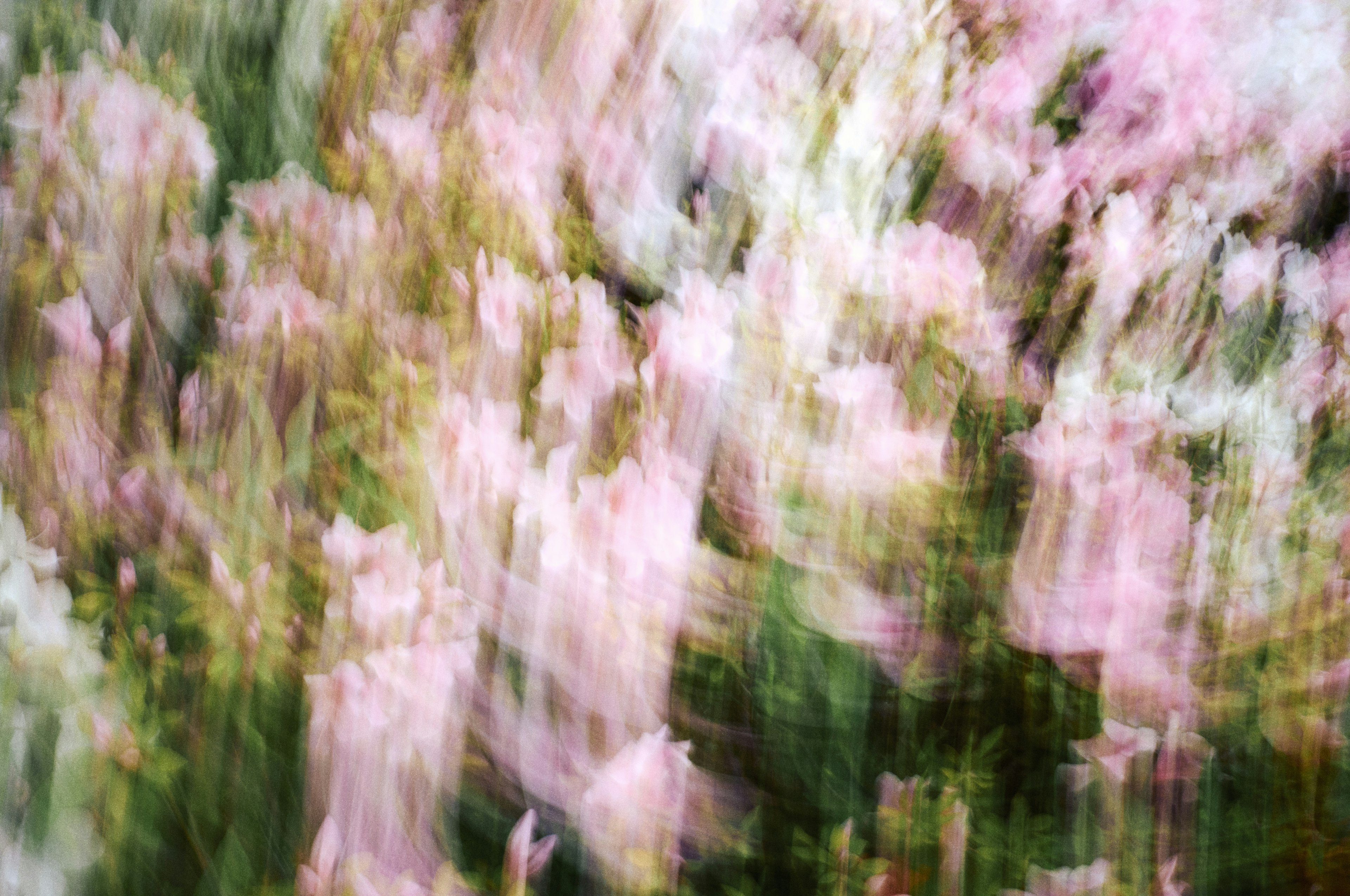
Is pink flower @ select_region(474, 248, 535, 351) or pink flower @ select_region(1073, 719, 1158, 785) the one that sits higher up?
pink flower @ select_region(474, 248, 535, 351)

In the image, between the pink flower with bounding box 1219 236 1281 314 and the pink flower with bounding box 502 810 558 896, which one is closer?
the pink flower with bounding box 502 810 558 896


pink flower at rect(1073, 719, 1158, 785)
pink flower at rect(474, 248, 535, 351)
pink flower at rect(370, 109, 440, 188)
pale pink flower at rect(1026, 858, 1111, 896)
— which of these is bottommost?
pale pink flower at rect(1026, 858, 1111, 896)

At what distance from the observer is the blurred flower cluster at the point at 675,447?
48 centimetres

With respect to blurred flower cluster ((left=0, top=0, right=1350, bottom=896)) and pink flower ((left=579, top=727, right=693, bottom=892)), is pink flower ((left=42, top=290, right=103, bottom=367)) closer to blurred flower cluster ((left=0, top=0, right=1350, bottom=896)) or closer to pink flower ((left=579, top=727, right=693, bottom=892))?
blurred flower cluster ((left=0, top=0, right=1350, bottom=896))

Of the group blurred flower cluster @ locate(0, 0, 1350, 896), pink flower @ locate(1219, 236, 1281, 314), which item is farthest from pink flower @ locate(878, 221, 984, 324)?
pink flower @ locate(1219, 236, 1281, 314)

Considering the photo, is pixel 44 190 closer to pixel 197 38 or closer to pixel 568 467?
pixel 197 38

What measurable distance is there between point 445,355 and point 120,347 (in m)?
0.19

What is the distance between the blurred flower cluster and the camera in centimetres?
48

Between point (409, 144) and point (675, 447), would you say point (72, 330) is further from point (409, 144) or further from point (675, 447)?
point (675, 447)

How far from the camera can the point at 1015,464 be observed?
593 mm

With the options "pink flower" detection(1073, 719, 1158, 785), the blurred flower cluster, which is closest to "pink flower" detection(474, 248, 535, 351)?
the blurred flower cluster

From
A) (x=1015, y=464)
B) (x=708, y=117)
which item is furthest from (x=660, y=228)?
(x=1015, y=464)

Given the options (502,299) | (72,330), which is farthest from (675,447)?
(72,330)

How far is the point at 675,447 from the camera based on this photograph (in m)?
0.54
